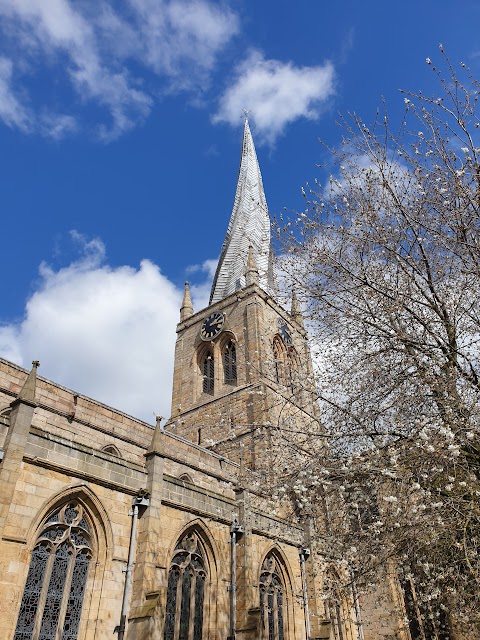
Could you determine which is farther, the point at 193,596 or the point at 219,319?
the point at 219,319

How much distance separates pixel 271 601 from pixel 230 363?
1902 cm

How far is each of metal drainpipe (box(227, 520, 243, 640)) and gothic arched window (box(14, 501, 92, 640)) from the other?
14.9ft

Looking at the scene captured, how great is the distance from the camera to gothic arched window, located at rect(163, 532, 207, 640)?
11.6 meters

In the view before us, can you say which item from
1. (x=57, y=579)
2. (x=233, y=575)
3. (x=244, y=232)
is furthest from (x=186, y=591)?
(x=244, y=232)

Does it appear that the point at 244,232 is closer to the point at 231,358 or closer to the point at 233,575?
the point at 231,358

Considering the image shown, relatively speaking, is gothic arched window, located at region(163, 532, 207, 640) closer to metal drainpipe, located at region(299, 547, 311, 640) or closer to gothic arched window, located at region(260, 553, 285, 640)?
gothic arched window, located at region(260, 553, 285, 640)

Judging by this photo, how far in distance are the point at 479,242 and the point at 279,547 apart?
1167 cm

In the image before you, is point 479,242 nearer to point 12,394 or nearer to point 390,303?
point 390,303

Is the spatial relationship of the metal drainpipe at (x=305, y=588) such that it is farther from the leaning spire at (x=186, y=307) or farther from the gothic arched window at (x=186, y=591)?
the leaning spire at (x=186, y=307)

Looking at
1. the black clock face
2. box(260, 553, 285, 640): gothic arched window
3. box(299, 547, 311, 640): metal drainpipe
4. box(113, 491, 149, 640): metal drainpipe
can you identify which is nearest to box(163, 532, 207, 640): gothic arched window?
box(113, 491, 149, 640): metal drainpipe

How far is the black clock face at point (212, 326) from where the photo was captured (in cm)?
3431

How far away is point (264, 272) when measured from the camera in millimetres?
38938

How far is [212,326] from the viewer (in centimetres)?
3488

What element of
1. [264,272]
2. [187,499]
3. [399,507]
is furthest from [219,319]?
[399,507]
